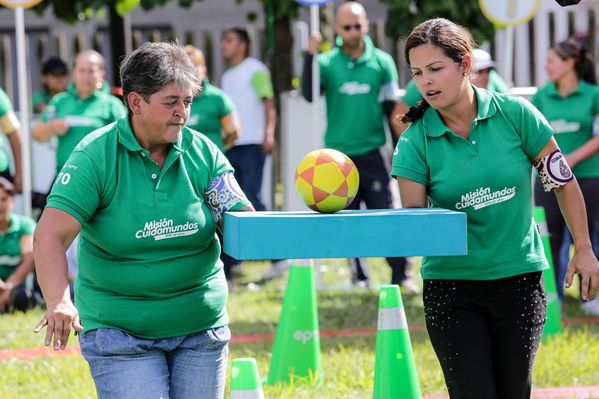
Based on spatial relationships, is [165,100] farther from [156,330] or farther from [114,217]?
[156,330]

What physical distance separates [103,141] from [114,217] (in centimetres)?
28

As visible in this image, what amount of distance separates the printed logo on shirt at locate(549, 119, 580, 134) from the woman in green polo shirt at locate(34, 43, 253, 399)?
5537 millimetres

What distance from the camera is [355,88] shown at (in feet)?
33.3

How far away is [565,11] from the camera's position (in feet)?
54.1

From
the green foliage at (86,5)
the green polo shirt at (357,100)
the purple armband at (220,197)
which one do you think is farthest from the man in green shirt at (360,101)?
the purple armband at (220,197)

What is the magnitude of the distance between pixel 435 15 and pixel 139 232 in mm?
10280

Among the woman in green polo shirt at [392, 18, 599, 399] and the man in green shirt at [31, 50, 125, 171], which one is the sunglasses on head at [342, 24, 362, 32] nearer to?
the man in green shirt at [31, 50, 125, 171]

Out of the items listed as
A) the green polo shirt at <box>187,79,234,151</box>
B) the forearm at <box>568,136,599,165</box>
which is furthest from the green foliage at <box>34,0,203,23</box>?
the forearm at <box>568,136,599,165</box>

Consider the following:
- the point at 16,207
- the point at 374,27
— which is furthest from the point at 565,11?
the point at 16,207

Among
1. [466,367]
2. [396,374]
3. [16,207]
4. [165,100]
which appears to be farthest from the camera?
[16,207]

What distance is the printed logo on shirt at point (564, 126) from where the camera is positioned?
926cm

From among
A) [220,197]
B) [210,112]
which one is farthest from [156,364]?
[210,112]

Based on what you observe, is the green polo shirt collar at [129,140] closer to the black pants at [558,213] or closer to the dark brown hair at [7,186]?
the black pants at [558,213]

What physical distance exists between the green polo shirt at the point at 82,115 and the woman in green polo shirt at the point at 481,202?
5.56m
